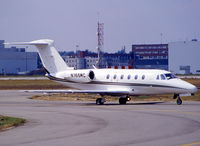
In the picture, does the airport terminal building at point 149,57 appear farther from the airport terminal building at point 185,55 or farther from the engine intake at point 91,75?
the engine intake at point 91,75

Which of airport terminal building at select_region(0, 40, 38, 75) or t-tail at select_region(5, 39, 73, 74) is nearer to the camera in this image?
t-tail at select_region(5, 39, 73, 74)

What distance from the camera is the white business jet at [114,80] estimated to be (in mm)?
34156

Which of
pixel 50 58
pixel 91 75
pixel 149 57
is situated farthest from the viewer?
pixel 149 57

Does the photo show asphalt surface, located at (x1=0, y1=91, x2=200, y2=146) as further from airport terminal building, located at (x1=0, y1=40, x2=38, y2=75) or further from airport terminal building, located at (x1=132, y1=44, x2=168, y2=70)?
airport terminal building, located at (x1=132, y1=44, x2=168, y2=70)

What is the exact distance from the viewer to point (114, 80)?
3659 centimetres

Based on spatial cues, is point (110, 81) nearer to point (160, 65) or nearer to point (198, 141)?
point (198, 141)

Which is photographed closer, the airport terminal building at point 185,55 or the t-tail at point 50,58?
the t-tail at point 50,58

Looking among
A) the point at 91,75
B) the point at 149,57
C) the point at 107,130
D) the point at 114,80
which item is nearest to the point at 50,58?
the point at 91,75

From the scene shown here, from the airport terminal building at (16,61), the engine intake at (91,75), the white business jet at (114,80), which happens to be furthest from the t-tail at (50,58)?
the airport terminal building at (16,61)

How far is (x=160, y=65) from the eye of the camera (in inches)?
7520

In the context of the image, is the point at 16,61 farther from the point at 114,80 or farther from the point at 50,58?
the point at 114,80

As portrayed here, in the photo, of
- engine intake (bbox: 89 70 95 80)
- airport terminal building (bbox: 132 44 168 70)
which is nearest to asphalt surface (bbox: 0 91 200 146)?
engine intake (bbox: 89 70 95 80)

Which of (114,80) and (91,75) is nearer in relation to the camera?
(114,80)

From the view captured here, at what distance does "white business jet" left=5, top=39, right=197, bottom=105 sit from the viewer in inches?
1345
